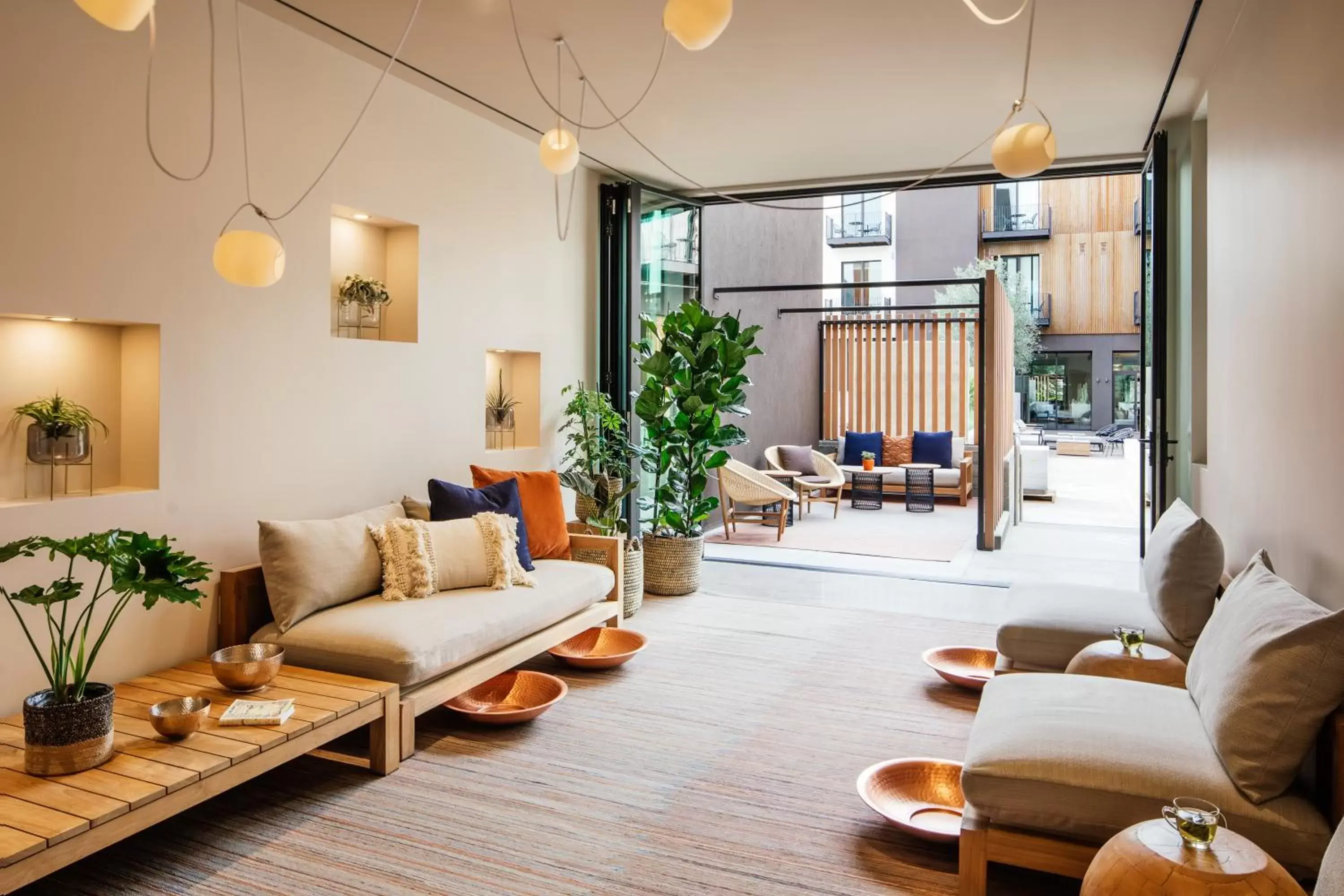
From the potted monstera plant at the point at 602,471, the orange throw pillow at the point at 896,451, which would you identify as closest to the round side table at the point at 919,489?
the orange throw pillow at the point at 896,451

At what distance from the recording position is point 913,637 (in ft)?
15.5

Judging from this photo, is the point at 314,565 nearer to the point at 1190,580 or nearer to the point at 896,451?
the point at 1190,580

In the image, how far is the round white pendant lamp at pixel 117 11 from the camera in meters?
1.79

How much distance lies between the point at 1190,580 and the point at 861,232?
17.5 metres

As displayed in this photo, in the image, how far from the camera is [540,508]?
4660 millimetres

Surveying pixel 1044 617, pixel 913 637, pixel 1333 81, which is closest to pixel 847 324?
pixel 913 637

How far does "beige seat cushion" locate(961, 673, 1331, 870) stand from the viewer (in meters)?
1.97

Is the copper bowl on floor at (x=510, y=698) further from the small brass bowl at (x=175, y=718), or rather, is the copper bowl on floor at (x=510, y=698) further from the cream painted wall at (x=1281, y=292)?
the cream painted wall at (x=1281, y=292)

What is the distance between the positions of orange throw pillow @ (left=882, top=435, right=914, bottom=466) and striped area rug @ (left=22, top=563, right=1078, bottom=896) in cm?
748

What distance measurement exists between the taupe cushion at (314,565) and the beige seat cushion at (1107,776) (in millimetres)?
2374

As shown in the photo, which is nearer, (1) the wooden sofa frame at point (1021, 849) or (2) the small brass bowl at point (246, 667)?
(1) the wooden sofa frame at point (1021, 849)

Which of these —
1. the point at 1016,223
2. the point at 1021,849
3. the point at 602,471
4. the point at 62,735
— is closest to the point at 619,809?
the point at 1021,849

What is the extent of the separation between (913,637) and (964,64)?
2805mm

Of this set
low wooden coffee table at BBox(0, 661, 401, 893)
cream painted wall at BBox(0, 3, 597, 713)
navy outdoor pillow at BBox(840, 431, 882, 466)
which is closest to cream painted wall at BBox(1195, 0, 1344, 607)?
low wooden coffee table at BBox(0, 661, 401, 893)
